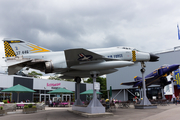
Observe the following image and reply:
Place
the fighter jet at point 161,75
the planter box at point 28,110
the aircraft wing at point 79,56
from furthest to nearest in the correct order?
1. the fighter jet at point 161,75
2. the planter box at point 28,110
3. the aircraft wing at point 79,56

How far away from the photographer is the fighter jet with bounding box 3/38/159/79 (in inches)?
481

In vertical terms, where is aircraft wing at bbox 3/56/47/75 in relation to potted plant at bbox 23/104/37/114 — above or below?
above

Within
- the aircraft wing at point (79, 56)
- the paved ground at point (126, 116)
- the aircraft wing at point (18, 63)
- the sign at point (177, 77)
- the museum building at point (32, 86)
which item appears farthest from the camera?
the sign at point (177, 77)

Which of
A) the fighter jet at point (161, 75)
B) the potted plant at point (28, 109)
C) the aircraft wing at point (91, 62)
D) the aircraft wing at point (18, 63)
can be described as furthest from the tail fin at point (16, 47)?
the fighter jet at point (161, 75)

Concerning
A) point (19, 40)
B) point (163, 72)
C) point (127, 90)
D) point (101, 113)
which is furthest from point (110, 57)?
point (127, 90)

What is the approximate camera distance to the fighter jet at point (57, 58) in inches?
481

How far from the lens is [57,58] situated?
13.0 meters

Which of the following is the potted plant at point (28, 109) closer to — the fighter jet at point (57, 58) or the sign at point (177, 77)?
the fighter jet at point (57, 58)

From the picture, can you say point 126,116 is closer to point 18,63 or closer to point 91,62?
point 91,62

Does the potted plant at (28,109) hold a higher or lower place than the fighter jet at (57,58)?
lower

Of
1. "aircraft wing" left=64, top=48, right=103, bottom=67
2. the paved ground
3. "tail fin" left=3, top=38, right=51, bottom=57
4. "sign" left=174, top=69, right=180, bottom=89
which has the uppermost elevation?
"tail fin" left=3, top=38, right=51, bottom=57

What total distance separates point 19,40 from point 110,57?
741cm

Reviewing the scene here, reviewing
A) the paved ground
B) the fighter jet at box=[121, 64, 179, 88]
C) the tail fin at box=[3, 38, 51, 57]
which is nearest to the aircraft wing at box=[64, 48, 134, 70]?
the tail fin at box=[3, 38, 51, 57]

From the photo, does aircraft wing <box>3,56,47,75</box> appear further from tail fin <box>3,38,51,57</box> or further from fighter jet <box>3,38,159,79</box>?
tail fin <box>3,38,51,57</box>
